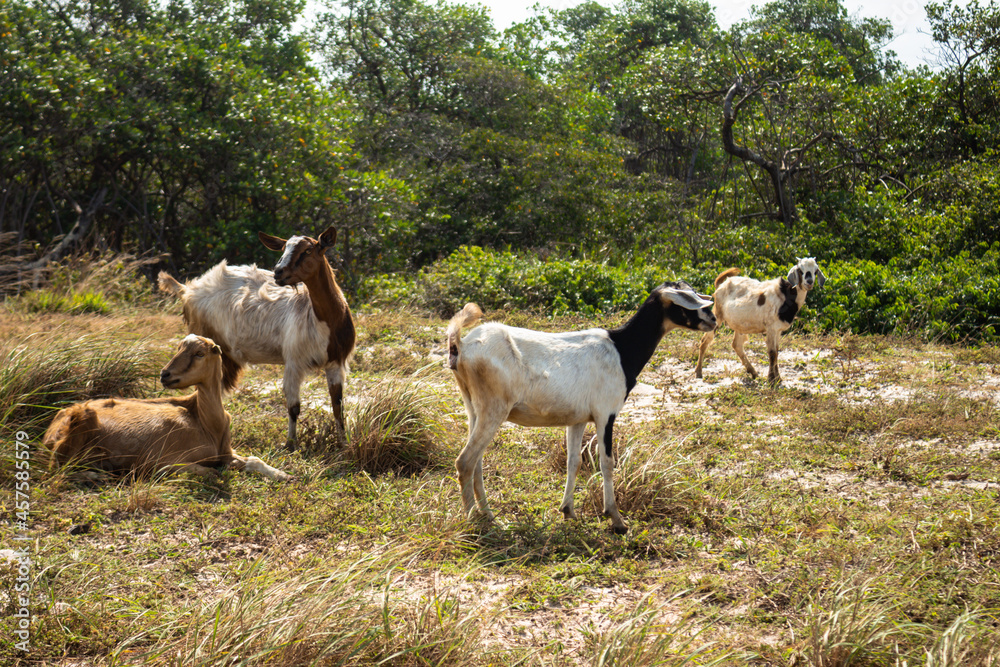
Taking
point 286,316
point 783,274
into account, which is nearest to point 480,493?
point 286,316

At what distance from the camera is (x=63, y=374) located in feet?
21.9

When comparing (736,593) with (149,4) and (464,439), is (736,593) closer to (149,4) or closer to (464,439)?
(464,439)

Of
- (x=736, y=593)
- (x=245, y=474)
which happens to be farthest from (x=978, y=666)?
(x=245, y=474)

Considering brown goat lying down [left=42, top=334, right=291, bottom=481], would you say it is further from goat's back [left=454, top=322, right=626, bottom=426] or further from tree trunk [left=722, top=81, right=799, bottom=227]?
tree trunk [left=722, top=81, right=799, bottom=227]

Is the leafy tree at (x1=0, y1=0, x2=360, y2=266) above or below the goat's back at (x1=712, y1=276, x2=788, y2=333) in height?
above

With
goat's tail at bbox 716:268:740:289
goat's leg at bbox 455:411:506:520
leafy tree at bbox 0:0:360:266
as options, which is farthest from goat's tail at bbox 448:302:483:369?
leafy tree at bbox 0:0:360:266

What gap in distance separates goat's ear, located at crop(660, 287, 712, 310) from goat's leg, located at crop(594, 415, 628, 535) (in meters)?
0.91

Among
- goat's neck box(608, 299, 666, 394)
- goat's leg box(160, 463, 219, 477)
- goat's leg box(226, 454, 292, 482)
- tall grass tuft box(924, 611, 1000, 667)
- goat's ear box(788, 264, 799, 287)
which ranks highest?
goat's ear box(788, 264, 799, 287)

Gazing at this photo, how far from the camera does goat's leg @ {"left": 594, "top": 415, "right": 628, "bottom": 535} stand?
16.9ft

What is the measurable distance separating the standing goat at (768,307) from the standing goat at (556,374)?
3.73 metres

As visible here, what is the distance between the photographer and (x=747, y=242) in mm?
14414

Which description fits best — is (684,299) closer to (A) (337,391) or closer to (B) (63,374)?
(A) (337,391)

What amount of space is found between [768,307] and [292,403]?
209 inches

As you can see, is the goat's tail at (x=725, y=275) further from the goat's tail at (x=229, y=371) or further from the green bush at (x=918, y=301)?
the goat's tail at (x=229, y=371)
